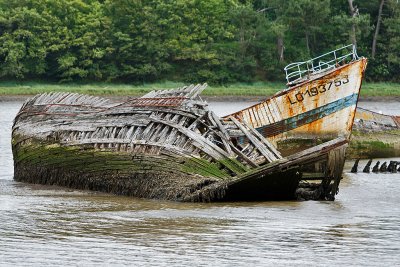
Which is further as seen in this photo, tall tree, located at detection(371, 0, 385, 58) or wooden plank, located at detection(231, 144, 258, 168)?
tall tree, located at detection(371, 0, 385, 58)

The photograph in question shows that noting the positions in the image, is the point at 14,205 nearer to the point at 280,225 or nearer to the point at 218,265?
the point at 280,225

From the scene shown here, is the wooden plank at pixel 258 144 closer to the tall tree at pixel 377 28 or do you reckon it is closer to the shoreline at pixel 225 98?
the shoreline at pixel 225 98

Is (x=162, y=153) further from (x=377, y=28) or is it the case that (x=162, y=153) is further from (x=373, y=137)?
(x=377, y=28)

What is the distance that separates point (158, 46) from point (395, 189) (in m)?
58.4

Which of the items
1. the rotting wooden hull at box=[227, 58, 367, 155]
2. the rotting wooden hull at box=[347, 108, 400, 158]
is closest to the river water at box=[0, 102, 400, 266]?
the rotting wooden hull at box=[227, 58, 367, 155]

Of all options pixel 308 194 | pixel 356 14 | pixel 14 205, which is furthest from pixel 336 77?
pixel 356 14

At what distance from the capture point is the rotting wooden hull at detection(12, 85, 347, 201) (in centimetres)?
2220

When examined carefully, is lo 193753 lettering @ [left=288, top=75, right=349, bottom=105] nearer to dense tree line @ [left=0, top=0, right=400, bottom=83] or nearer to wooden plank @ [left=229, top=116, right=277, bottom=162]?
wooden plank @ [left=229, top=116, right=277, bottom=162]

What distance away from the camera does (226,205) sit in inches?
875

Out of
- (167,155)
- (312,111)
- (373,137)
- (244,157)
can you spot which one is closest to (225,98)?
(373,137)

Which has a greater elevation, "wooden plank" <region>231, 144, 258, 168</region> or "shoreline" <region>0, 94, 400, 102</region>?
"shoreline" <region>0, 94, 400, 102</region>

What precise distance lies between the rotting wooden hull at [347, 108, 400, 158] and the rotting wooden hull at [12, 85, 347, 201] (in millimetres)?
10186

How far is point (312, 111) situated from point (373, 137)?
17.3 ft

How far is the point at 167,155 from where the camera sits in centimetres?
2302
